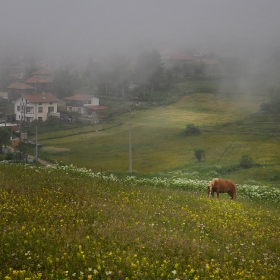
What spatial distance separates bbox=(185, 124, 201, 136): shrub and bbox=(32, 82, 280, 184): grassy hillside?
66 centimetres

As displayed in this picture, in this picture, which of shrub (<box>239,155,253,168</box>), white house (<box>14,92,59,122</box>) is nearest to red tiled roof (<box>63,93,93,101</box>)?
white house (<box>14,92,59,122</box>)

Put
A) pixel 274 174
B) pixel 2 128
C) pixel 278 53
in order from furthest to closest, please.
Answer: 1. pixel 278 53
2. pixel 2 128
3. pixel 274 174

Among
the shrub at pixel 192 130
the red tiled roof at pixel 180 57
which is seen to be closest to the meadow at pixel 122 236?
the shrub at pixel 192 130

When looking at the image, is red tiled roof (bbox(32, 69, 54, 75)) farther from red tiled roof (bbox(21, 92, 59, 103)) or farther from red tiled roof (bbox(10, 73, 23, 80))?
red tiled roof (bbox(21, 92, 59, 103))

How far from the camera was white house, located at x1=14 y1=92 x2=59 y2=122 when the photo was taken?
5212cm

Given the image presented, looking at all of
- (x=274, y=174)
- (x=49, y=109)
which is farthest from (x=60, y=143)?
(x=274, y=174)

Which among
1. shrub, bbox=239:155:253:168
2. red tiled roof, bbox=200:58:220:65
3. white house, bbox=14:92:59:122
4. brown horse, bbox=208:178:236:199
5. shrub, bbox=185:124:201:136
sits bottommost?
shrub, bbox=239:155:253:168

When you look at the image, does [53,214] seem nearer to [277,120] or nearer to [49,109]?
[49,109]

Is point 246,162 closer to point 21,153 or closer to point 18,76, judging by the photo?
point 21,153

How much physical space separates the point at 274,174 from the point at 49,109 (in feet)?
90.7

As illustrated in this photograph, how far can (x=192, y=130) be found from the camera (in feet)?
179

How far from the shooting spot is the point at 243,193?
2214 centimetres

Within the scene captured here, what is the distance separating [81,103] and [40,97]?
543 cm

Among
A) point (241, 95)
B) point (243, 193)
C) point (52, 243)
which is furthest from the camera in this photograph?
point (241, 95)
